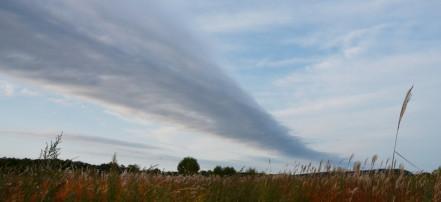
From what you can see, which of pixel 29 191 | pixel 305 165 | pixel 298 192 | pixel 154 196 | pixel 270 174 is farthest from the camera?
pixel 270 174

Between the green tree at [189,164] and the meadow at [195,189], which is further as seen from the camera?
the green tree at [189,164]

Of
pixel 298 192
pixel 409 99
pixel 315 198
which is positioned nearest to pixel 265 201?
pixel 298 192

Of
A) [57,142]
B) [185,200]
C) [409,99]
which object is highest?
[409,99]

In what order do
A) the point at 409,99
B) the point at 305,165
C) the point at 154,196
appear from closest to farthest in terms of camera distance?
the point at 409,99 < the point at 154,196 < the point at 305,165

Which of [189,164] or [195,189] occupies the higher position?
[189,164]

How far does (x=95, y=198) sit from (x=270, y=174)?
5867 millimetres

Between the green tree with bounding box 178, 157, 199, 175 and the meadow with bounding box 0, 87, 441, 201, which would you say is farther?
the green tree with bounding box 178, 157, 199, 175

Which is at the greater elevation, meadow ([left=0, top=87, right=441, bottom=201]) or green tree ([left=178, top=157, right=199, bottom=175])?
green tree ([left=178, top=157, right=199, bottom=175])

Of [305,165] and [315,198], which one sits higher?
[305,165]

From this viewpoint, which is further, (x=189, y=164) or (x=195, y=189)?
(x=189, y=164)

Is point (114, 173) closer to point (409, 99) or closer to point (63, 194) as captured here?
point (63, 194)

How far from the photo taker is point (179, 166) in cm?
2039

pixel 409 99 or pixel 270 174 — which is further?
pixel 270 174

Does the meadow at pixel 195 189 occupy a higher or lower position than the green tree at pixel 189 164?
lower
